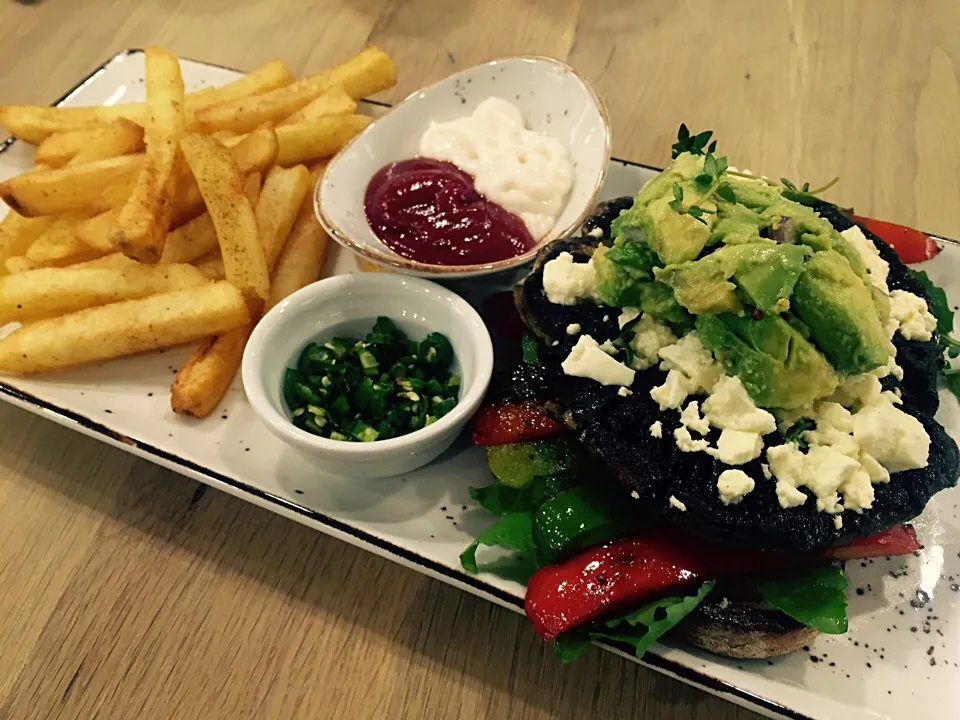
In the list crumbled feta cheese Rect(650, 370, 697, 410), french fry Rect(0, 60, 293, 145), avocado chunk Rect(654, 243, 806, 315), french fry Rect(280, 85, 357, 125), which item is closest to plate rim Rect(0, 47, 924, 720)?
crumbled feta cheese Rect(650, 370, 697, 410)

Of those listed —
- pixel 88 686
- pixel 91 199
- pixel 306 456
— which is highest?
pixel 91 199

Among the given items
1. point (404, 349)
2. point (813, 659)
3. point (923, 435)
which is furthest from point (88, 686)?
point (923, 435)

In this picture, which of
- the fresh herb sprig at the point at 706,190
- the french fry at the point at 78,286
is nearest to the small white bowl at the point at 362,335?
the french fry at the point at 78,286

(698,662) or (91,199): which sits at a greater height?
(91,199)

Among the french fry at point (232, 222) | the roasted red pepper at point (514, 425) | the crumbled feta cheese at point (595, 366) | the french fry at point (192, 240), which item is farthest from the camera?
the french fry at point (192, 240)

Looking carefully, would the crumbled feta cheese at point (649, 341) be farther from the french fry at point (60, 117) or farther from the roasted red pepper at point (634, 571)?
the french fry at point (60, 117)

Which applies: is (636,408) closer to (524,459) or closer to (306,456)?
(524,459)
